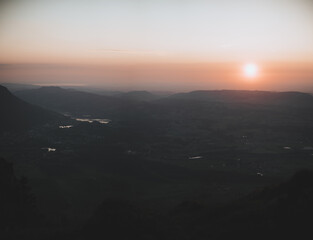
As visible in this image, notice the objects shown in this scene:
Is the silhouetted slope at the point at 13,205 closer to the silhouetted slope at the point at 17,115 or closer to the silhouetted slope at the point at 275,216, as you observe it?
the silhouetted slope at the point at 275,216

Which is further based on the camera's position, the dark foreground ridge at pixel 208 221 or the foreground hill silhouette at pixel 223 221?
the dark foreground ridge at pixel 208 221

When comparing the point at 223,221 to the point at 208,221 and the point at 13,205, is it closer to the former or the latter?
the point at 208,221

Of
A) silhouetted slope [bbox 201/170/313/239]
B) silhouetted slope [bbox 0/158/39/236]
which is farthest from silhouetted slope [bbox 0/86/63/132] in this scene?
silhouetted slope [bbox 201/170/313/239]

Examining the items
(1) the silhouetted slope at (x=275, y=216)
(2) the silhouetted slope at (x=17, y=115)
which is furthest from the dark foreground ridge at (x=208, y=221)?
(2) the silhouetted slope at (x=17, y=115)

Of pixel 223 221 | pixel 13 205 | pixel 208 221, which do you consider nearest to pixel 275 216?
pixel 223 221

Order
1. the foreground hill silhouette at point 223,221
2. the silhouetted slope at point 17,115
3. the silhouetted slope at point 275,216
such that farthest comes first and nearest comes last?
the silhouetted slope at point 17,115 → the foreground hill silhouette at point 223,221 → the silhouetted slope at point 275,216

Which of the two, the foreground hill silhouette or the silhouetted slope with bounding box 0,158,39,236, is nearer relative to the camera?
the foreground hill silhouette

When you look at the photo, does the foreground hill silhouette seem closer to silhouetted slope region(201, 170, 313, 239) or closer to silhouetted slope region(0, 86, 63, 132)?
silhouetted slope region(201, 170, 313, 239)

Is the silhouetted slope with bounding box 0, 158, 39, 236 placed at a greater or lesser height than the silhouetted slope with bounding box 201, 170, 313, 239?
lesser

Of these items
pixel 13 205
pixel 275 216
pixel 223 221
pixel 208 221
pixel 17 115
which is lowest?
pixel 17 115
